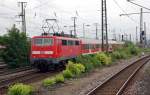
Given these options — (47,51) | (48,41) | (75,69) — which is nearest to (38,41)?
(48,41)

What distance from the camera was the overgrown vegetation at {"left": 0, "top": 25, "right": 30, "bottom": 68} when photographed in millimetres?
39397

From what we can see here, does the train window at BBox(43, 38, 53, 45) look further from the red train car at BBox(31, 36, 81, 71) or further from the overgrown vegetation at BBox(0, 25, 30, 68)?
the overgrown vegetation at BBox(0, 25, 30, 68)

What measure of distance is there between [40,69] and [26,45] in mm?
7839

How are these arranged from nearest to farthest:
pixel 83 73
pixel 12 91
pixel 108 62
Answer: pixel 12 91 → pixel 83 73 → pixel 108 62

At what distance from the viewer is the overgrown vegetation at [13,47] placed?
39397 millimetres

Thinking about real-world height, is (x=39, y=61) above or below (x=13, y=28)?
below

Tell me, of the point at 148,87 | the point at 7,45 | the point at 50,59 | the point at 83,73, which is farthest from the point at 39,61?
the point at 148,87

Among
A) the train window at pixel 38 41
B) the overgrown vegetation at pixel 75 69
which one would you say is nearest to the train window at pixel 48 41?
the train window at pixel 38 41

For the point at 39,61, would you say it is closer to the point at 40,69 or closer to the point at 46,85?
the point at 40,69

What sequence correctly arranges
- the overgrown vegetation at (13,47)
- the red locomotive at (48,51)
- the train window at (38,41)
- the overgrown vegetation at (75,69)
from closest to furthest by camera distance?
the overgrown vegetation at (75,69)
the red locomotive at (48,51)
the train window at (38,41)
the overgrown vegetation at (13,47)

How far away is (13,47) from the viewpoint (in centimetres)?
3981

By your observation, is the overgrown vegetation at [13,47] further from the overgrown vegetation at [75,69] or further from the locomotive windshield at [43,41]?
the overgrown vegetation at [75,69]

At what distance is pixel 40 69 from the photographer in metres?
34.5

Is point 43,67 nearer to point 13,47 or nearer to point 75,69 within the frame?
point 75,69
